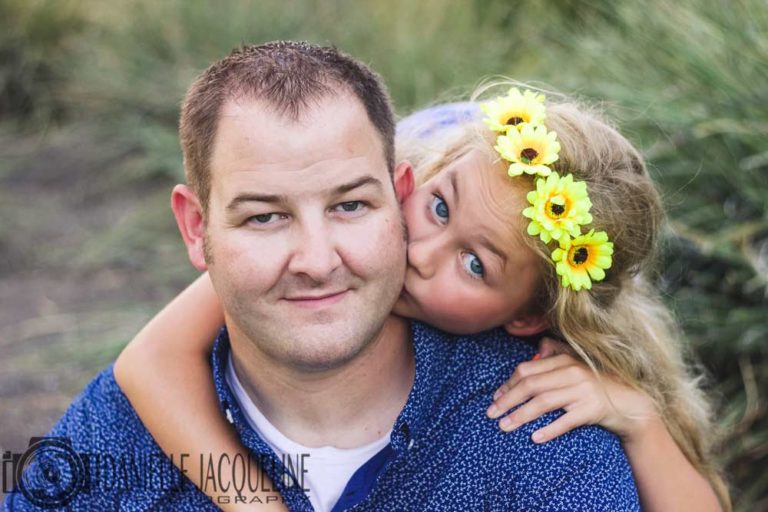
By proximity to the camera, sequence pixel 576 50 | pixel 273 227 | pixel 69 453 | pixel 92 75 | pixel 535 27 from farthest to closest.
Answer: pixel 92 75, pixel 535 27, pixel 576 50, pixel 69 453, pixel 273 227

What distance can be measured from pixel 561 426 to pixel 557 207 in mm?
542

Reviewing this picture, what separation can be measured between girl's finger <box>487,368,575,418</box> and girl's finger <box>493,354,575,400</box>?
Result: 0.01 m

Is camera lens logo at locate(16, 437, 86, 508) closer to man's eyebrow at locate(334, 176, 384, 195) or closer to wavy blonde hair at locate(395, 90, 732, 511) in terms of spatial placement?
man's eyebrow at locate(334, 176, 384, 195)

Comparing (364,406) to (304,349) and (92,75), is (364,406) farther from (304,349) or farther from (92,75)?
(92,75)

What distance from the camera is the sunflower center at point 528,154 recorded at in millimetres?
2521

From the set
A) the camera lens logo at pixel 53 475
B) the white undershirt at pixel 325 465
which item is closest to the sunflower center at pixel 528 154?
the white undershirt at pixel 325 465

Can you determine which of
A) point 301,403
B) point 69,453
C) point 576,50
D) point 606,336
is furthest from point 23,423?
point 576,50

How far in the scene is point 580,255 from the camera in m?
2.56

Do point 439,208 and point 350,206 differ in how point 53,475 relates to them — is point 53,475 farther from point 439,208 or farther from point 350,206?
point 439,208

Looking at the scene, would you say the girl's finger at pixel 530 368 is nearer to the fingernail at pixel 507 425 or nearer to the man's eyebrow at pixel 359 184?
the fingernail at pixel 507 425

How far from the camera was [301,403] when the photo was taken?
267cm

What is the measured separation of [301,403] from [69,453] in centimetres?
75

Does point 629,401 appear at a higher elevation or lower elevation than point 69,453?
lower

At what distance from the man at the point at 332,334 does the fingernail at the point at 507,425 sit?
0.7 inches
